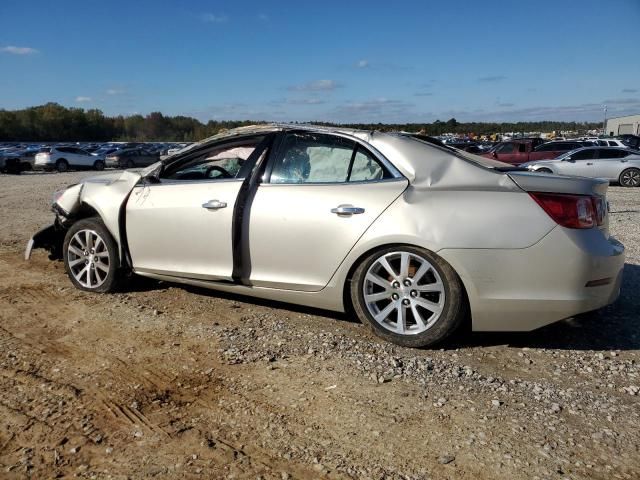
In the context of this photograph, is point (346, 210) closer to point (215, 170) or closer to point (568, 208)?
point (568, 208)

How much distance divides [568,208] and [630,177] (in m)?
17.9

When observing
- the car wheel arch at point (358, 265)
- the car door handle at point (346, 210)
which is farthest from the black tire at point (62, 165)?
the car door handle at point (346, 210)

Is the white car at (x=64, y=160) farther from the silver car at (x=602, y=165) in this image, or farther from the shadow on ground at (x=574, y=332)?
the shadow on ground at (x=574, y=332)

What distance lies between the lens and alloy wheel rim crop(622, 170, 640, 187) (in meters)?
18.9

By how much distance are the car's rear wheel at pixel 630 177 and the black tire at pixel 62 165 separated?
30178mm

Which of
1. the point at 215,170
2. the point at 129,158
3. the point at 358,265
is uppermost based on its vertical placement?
the point at 215,170

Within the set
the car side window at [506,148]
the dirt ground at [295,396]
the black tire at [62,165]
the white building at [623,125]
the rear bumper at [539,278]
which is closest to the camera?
the dirt ground at [295,396]

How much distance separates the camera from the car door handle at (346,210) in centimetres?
389

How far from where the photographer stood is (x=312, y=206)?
4035mm

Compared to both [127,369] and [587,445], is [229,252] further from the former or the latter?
[587,445]

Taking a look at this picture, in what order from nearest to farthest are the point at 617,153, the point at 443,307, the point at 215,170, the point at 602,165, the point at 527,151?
the point at 443,307
the point at 215,170
the point at 602,165
the point at 617,153
the point at 527,151

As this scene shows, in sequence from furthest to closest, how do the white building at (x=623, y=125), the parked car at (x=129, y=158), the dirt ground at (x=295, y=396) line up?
1. the white building at (x=623, y=125)
2. the parked car at (x=129, y=158)
3. the dirt ground at (x=295, y=396)

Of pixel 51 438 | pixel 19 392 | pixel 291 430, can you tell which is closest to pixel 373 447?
pixel 291 430

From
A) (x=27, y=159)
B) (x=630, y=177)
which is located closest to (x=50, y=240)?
(x=630, y=177)
